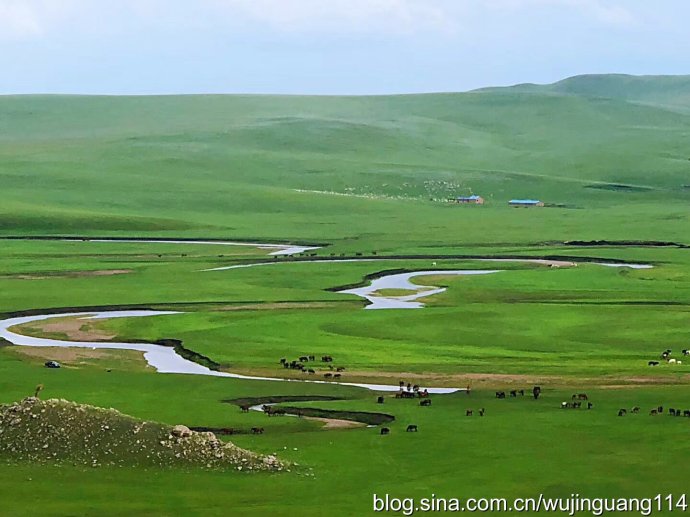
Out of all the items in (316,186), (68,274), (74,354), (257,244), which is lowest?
(257,244)

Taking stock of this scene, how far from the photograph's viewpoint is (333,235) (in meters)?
114

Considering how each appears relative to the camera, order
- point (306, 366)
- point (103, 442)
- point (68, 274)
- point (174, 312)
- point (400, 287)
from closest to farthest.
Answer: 1. point (103, 442)
2. point (306, 366)
3. point (174, 312)
4. point (400, 287)
5. point (68, 274)

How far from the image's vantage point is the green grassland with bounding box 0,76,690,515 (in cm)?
2867

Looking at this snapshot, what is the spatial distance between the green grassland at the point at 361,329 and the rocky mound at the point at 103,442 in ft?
1.52

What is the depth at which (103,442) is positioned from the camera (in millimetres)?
30422

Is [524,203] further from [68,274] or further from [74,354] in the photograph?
[74,354]

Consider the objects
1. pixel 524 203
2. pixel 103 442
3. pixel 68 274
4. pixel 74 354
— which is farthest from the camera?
pixel 524 203

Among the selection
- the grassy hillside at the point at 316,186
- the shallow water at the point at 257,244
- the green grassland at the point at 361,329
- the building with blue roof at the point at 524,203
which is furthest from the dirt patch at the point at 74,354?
the building with blue roof at the point at 524,203

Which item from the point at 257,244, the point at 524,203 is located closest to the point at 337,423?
the point at 257,244

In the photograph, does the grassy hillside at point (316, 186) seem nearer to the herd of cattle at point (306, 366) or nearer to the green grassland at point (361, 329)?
the green grassland at point (361, 329)

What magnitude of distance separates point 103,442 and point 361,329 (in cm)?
2471

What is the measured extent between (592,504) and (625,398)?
12.8 metres

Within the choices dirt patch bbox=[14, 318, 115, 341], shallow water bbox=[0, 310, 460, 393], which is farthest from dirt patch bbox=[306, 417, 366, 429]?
dirt patch bbox=[14, 318, 115, 341]

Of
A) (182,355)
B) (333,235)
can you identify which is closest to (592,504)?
(182,355)
